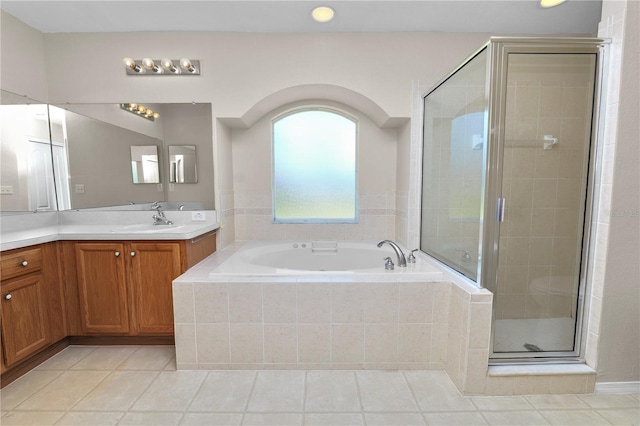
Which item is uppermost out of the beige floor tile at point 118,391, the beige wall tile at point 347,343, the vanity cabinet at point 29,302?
the vanity cabinet at point 29,302

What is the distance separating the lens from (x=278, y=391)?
155 cm

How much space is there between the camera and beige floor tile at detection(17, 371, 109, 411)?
1.46 metres

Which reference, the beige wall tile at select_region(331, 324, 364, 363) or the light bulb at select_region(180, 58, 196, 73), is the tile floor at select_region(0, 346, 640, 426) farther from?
the light bulb at select_region(180, 58, 196, 73)

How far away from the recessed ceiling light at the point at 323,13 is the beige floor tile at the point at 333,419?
2.53 meters

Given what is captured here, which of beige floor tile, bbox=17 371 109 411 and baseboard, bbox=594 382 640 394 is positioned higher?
baseboard, bbox=594 382 640 394

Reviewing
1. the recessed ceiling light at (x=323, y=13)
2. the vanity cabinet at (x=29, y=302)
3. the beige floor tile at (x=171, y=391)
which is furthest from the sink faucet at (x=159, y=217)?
the recessed ceiling light at (x=323, y=13)

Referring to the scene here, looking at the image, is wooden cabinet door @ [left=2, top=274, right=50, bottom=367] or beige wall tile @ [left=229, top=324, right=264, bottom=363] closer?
wooden cabinet door @ [left=2, top=274, right=50, bottom=367]

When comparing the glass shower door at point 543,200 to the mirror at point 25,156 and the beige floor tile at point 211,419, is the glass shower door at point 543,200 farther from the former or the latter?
the mirror at point 25,156

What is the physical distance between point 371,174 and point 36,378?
9.42ft

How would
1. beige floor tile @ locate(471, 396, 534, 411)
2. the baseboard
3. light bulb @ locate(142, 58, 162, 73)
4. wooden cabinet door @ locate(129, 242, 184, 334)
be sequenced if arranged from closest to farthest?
1. beige floor tile @ locate(471, 396, 534, 411)
2. the baseboard
3. wooden cabinet door @ locate(129, 242, 184, 334)
4. light bulb @ locate(142, 58, 162, 73)

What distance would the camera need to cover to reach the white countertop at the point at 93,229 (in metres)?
1.78

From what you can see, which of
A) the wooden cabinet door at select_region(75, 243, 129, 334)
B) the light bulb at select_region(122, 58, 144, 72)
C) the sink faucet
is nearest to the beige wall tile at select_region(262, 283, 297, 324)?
the wooden cabinet door at select_region(75, 243, 129, 334)

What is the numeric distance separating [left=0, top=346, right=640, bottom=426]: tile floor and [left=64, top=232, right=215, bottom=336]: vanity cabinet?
0.86ft

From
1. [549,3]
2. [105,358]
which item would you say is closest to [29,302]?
[105,358]
